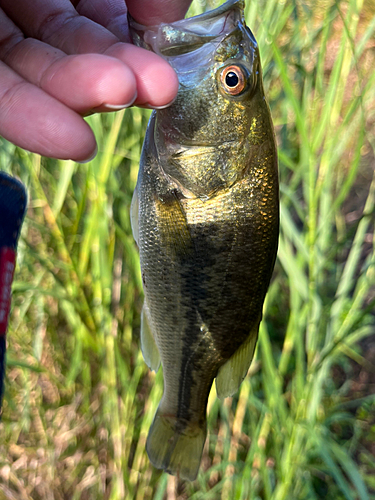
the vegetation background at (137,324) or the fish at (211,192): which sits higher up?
the fish at (211,192)

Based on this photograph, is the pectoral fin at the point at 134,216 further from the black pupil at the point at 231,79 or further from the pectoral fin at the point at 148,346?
the black pupil at the point at 231,79

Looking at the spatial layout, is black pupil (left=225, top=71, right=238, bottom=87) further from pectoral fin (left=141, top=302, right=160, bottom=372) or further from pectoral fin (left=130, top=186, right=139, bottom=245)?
pectoral fin (left=141, top=302, right=160, bottom=372)

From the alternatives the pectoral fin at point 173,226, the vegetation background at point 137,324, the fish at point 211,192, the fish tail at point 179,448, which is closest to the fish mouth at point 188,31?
the fish at point 211,192

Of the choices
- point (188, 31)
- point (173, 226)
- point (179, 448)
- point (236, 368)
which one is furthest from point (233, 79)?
point (179, 448)

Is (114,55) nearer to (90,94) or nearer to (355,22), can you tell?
(90,94)

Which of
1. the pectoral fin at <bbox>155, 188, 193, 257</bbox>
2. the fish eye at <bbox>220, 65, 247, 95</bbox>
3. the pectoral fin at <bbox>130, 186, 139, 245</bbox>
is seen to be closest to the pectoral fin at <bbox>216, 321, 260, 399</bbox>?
the pectoral fin at <bbox>155, 188, 193, 257</bbox>

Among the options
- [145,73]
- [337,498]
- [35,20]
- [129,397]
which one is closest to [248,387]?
[129,397]
